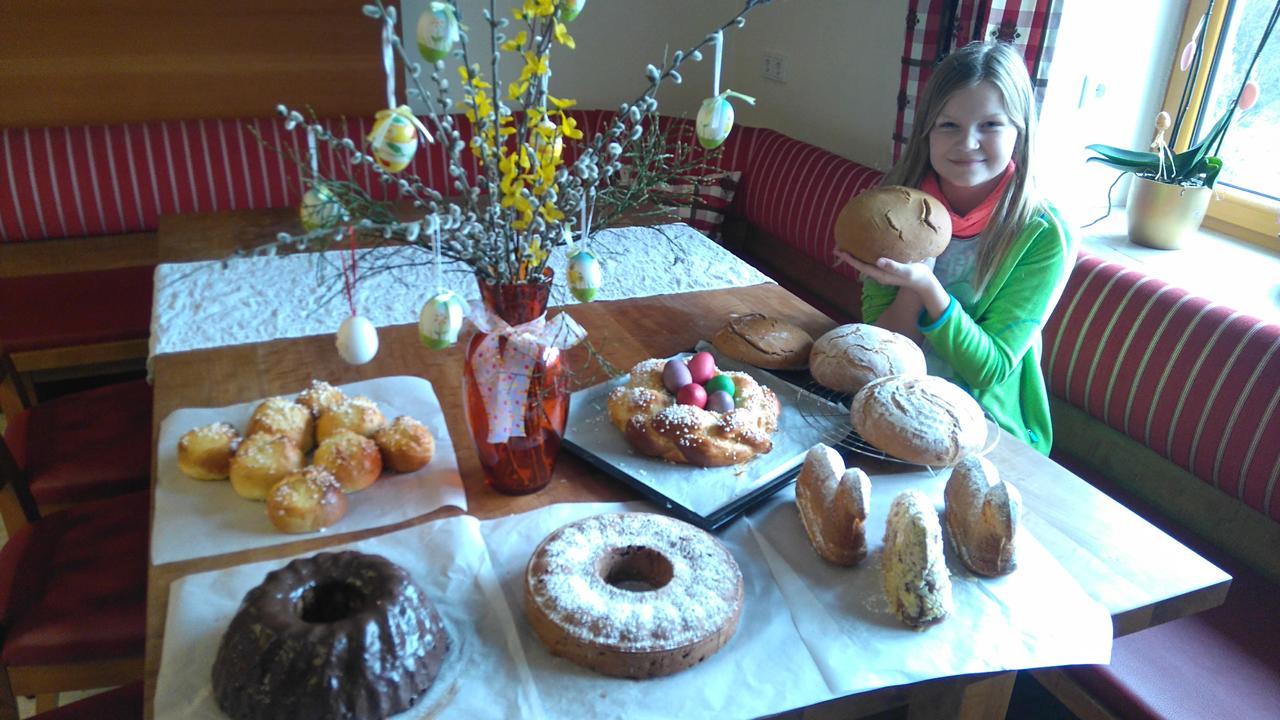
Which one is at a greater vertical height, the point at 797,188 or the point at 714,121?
the point at 714,121

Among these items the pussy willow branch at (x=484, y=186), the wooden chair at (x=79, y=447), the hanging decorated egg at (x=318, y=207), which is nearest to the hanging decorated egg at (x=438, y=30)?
the pussy willow branch at (x=484, y=186)

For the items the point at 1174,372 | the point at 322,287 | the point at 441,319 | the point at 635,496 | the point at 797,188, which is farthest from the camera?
the point at 797,188

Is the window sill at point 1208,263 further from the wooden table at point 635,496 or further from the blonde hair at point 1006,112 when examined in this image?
the wooden table at point 635,496

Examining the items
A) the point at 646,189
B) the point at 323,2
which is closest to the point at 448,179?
the point at 323,2

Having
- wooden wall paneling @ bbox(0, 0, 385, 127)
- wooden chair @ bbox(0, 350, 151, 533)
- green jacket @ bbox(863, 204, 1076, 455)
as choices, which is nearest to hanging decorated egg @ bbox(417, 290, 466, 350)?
green jacket @ bbox(863, 204, 1076, 455)

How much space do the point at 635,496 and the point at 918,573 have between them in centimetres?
39

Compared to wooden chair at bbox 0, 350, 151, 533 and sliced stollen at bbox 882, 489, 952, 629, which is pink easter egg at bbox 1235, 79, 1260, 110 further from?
wooden chair at bbox 0, 350, 151, 533

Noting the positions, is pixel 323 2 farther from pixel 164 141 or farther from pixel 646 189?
pixel 646 189

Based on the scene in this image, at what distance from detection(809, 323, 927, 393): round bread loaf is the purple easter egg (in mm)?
222

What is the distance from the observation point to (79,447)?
173 centimetres

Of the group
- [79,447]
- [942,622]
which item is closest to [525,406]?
[942,622]

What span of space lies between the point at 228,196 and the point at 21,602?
1.91 metres

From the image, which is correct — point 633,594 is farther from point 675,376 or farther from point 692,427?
point 675,376

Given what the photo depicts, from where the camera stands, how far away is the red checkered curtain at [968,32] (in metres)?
2.06
